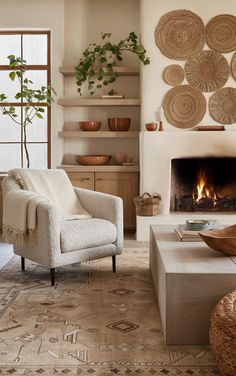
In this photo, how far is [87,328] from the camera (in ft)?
9.31

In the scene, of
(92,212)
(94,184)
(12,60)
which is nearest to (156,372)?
(92,212)

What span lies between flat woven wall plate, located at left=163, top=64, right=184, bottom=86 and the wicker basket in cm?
130

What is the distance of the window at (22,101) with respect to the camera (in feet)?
20.5

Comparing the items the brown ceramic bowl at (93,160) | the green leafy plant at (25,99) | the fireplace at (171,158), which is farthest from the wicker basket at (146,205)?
the green leafy plant at (25,99)

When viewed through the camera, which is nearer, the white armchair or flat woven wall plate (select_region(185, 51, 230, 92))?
the white armchair

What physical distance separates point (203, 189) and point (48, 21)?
2.67 meters

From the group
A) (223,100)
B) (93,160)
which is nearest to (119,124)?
(93,160)

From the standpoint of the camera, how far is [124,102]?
593 cm

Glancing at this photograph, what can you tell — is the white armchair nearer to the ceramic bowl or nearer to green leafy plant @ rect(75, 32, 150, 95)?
the ceramic bowl

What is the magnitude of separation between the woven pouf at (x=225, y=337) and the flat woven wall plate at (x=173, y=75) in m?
3.82

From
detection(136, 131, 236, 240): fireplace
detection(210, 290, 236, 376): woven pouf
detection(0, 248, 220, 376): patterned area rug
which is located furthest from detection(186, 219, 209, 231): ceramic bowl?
detection(136, 131, 236, 240): fireplace

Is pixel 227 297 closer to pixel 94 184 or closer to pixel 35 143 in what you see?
pixel 94 184

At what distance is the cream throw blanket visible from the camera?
3729mm

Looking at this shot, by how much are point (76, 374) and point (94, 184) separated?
3.75 metres
